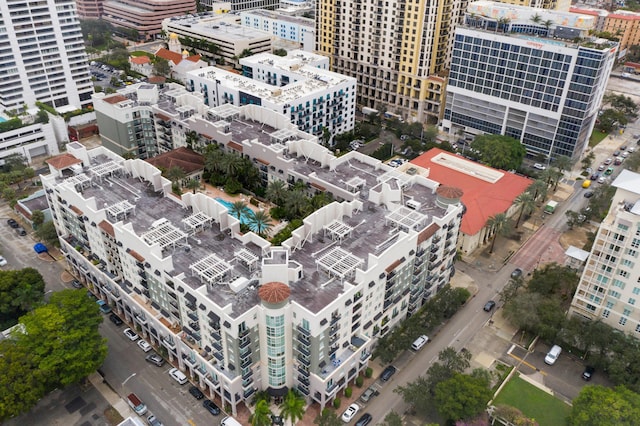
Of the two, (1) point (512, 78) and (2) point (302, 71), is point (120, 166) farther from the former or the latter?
(1) point (512, 78)

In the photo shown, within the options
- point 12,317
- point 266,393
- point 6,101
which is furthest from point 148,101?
point 266,393

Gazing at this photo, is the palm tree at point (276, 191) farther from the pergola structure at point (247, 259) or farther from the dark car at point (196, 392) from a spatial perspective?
the dark car at point (196, 392)

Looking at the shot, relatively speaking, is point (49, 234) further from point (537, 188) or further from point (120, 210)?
point (537, 188)

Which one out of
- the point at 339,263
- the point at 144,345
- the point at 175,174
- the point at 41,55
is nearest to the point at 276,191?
the point at 175,174

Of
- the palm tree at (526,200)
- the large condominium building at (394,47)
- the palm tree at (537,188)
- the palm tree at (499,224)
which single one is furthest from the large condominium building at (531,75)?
the palm tree at (499,224)

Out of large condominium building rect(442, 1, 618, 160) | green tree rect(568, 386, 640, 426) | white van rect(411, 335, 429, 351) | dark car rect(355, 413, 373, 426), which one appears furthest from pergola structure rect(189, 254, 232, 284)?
large condominium building rect(442, 1, 618, 160)

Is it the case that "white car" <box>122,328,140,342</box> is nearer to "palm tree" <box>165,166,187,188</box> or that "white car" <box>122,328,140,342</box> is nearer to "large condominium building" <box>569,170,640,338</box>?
"palm tree" <box>165,166,187,188</box>
